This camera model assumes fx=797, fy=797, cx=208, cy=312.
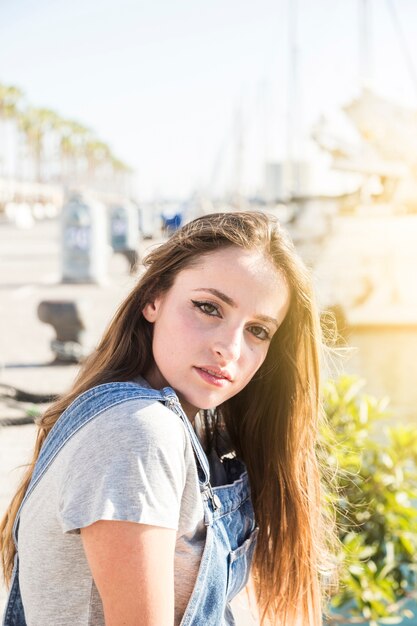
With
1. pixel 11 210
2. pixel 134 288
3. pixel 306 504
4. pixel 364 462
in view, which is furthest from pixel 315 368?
pixel 11 210

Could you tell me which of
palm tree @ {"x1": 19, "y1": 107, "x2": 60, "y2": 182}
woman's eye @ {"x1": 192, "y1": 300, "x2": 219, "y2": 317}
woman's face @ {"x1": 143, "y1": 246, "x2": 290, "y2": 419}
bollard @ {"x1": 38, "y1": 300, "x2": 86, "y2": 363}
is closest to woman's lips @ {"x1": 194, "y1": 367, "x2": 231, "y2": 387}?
woman's face @ {"x1": 143, "y1": 246, "x2": 290, "y2": 419}

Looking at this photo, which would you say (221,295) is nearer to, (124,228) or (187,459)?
(187,459)

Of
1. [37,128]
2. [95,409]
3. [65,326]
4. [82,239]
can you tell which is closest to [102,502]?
[95,409]

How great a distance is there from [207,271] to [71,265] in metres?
13.6

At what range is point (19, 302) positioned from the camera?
40.7ft

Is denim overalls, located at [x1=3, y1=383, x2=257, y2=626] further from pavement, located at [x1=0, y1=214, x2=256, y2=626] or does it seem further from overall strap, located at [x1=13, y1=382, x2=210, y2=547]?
pavement, located at [x1=0, y1=214, x2=256, y2=626]

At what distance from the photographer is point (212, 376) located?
169 centimetres

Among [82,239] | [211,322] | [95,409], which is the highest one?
[211,322]

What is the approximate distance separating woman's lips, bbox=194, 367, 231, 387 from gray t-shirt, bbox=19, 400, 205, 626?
0.22 m

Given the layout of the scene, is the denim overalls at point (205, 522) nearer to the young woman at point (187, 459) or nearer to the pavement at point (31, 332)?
the young woman at point (187, 459)

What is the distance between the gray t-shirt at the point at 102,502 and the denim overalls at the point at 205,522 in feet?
0.08

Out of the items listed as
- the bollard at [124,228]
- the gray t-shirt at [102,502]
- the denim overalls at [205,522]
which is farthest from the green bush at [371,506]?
the bollard at [124,228]

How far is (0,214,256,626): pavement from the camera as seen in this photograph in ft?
14.3

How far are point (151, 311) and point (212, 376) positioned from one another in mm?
225
